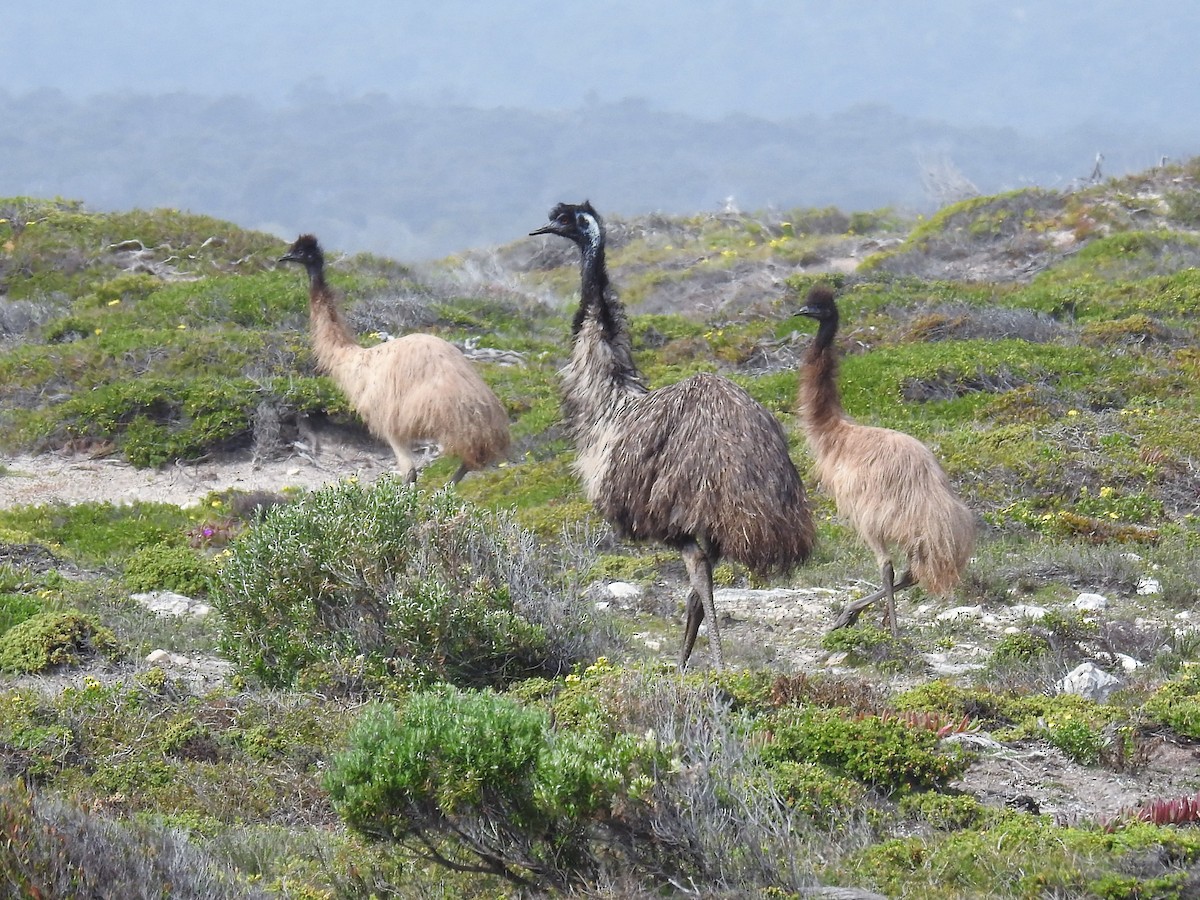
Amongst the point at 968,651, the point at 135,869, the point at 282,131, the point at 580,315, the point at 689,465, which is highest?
the point at 282,131

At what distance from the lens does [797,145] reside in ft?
580

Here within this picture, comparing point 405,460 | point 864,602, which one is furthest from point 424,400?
point 864,602

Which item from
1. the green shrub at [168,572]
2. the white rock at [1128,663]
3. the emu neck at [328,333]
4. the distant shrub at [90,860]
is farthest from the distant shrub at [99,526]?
the white rock at [1128,663]

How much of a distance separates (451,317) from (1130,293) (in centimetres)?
894

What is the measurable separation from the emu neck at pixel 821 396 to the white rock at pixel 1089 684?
2.53 m

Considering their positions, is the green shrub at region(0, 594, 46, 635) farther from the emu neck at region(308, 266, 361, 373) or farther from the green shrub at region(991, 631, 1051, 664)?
the green shrub at region(991, 631, 1051, 664)

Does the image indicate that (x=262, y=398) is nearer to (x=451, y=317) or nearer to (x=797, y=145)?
(x=451, y=317)

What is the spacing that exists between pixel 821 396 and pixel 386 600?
3461 mm

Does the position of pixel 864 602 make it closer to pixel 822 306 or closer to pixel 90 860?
pixel 822 306

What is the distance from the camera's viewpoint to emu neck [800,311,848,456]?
878cm

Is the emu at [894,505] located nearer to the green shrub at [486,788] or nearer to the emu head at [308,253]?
the green shrub at [486,788]

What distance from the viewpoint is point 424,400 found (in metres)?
11.6

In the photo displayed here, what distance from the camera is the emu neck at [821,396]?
8.78m

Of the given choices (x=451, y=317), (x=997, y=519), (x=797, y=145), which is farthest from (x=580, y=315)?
(x=797, y=145)
